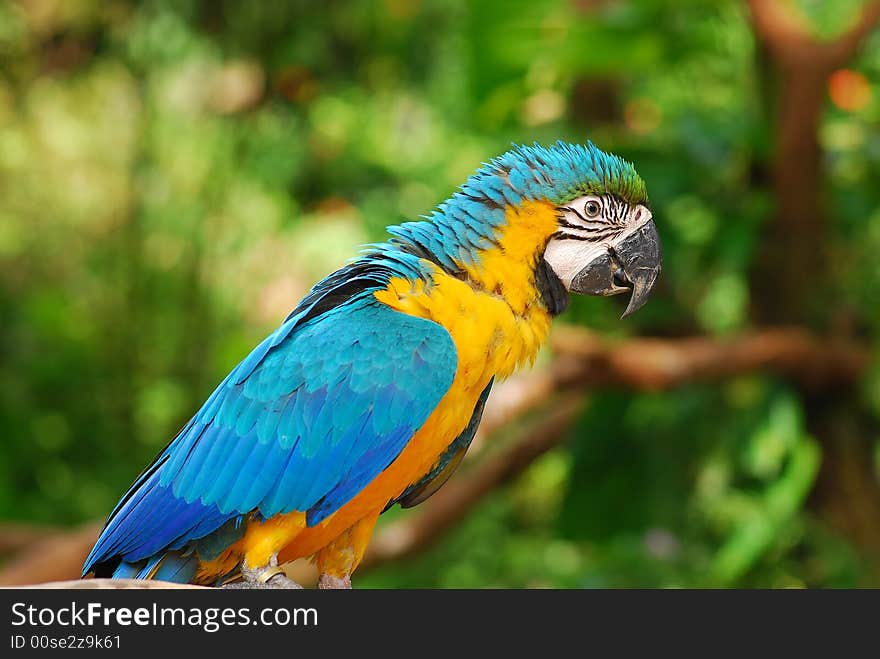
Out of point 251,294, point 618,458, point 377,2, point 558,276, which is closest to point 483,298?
point 558,276

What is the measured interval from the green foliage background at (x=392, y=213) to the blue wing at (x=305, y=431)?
2.27m

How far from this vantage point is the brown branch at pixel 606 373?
3.36 meters

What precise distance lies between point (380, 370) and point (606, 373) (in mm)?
2142

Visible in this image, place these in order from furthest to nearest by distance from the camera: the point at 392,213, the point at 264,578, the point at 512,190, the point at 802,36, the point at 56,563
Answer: the point at 392,213, the point at 802,36, the point at 56,563, the point at 512,190, the point at 264,578

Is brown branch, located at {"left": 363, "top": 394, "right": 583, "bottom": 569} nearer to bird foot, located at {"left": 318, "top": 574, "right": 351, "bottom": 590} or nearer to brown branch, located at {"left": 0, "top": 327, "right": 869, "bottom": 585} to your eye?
brown branch, located at {"left": 0, "top": 327, "right": 869, "bottom": 585}

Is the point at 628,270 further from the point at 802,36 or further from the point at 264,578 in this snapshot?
the point at 802,36

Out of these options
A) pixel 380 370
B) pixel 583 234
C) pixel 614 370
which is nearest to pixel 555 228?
pixel 583 234

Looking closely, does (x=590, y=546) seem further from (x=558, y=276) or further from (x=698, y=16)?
(x=558, y=276)

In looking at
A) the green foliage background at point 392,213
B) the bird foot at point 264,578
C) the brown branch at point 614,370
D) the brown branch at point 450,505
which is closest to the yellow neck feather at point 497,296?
the bird foot at point 264,578

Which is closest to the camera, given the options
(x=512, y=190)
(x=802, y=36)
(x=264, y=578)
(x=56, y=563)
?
(x=264, y=578)

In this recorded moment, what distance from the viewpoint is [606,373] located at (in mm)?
3549

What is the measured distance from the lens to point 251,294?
5.12 metres

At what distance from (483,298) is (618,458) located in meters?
2.85

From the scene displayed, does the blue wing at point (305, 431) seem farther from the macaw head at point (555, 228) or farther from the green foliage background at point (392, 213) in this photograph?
the green foliage background at point (392, 213)
